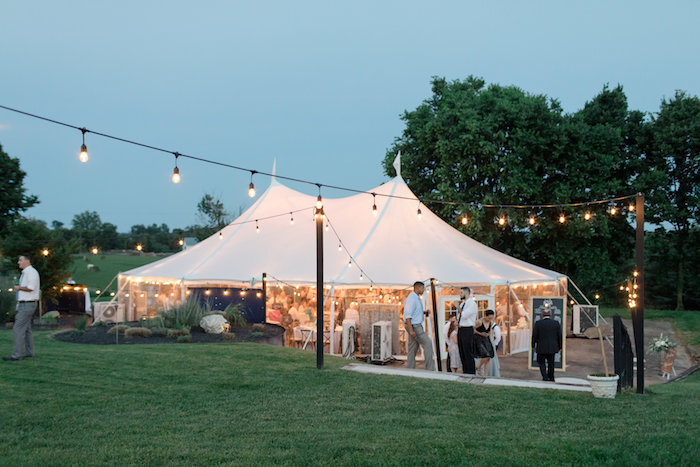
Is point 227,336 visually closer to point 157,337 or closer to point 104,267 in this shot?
point 157,337

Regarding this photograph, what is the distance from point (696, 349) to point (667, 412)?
11.1m

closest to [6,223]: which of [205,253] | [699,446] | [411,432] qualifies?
[205,253]

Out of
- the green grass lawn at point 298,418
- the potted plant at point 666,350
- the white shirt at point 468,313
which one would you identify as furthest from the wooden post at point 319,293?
the potted plant at point 666,350

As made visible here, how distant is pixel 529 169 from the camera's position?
19.2m

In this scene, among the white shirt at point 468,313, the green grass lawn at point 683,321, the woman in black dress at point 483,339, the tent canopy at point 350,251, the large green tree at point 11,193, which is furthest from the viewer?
the large green tree at point 11,193

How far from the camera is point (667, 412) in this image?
5645mm

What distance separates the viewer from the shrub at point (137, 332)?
10328 millimetres

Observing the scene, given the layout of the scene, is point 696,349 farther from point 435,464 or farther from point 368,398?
point 435,464

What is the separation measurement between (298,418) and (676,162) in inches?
812

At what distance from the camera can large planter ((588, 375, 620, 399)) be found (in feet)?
21.3

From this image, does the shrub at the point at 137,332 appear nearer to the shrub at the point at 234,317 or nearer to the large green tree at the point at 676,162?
→ the shrub at the point at 234,317

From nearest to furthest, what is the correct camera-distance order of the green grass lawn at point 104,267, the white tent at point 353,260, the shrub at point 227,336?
the shrub at point 227,336 → the white tent at point 353,260 → the green grass lawn at point 104,267

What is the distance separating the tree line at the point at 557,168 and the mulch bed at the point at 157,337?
9.95 meters

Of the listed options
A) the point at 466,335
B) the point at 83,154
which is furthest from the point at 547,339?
the point at 83,154
